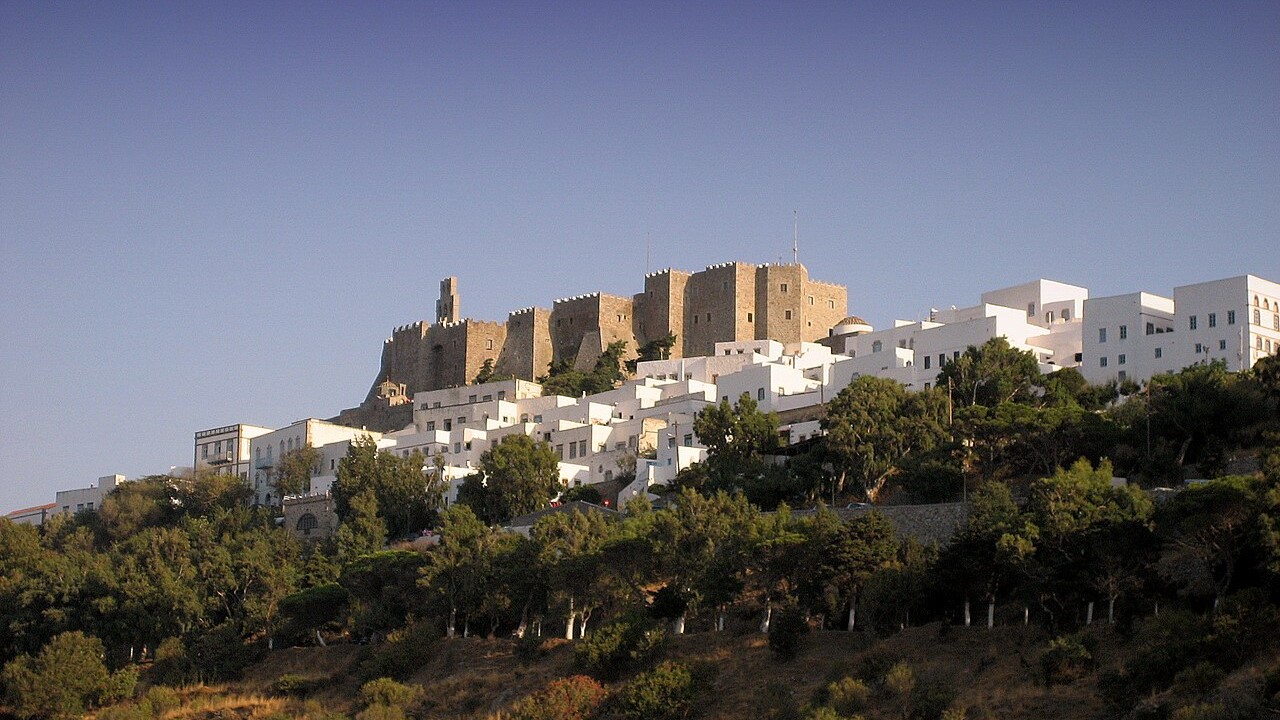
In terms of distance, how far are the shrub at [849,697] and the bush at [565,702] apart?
6107 millimetres

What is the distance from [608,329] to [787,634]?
53455 mm

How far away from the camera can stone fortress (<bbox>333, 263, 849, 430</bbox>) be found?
8994 cm

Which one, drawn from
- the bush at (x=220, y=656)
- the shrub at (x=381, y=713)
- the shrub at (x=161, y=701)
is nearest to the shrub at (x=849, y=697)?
the shrub at (x=381, y=713)

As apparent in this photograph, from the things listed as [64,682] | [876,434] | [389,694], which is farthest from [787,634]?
[64,682]

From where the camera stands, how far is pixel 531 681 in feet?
148

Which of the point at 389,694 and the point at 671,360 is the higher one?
the point at 671,360

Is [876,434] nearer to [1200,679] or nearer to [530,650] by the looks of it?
[530,650]

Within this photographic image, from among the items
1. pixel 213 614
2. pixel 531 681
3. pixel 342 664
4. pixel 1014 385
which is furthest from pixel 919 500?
pixel 213 614

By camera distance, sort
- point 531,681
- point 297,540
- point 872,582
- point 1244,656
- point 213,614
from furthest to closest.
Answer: point 297,540 < point 213,614 < point 531,681 < point 872,582 < point 1244,656

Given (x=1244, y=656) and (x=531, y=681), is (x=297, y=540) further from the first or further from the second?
(x=1244, y=656)

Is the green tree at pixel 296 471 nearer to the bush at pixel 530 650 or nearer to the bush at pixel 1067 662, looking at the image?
the bush at pixel 530 650

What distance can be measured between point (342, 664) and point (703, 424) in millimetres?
15271

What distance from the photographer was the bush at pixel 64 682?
51688mm

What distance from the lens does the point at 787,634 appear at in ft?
136
